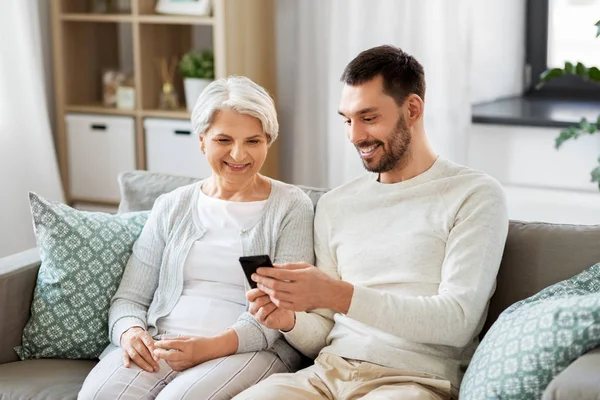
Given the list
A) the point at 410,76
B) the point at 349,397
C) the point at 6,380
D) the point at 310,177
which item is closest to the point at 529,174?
the point at 310,177

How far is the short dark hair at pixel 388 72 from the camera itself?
2.10m

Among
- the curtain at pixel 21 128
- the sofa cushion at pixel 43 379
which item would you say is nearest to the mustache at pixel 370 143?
the sofa cushion at pixel 43 379

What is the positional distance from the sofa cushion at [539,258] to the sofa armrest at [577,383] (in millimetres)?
460

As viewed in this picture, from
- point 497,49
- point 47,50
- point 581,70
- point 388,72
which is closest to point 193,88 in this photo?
point 47,50

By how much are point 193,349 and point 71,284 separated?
402 mm

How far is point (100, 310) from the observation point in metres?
2.27

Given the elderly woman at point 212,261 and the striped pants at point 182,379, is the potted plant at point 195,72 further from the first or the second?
the striped pants at point 182,379

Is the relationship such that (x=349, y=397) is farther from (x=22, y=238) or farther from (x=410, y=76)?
(x=22, y=238)

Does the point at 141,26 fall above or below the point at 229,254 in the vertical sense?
above

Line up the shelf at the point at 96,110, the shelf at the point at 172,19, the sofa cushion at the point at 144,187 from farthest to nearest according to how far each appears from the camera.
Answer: the shelf at the point at 96,110, the shelf at the point at 172,19, the sofa cushion at the point at 144,187

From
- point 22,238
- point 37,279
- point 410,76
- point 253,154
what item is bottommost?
point 22,238

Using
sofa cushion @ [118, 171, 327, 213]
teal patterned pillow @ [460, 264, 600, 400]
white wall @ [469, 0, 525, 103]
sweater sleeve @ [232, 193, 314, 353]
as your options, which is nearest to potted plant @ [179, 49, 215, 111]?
white wall @ [469, 0, 525, 103]

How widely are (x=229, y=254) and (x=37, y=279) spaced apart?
1.62 ft

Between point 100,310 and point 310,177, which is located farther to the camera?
point 310,177
